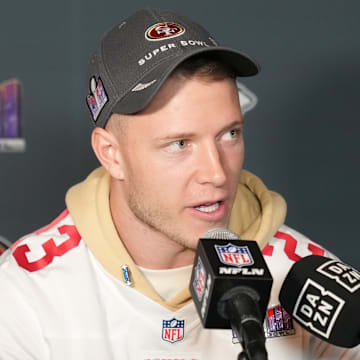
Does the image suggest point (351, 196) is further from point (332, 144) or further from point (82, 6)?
point (82, 6)

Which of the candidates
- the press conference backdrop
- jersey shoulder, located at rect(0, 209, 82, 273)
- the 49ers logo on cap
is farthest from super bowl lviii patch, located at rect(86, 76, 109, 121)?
the press conference backdrop

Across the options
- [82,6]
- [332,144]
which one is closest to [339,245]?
[332,144]

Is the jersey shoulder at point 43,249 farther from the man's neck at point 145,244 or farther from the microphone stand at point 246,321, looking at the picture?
the microphone stand at point 246,321

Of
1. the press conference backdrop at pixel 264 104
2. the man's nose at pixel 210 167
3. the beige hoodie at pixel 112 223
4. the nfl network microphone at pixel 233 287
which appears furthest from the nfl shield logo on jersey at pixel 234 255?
the press conference backdrop at pixel 264 104

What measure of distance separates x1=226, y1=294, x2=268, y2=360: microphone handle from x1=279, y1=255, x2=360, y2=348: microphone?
0.69 feet

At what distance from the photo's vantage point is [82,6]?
6.73 feet

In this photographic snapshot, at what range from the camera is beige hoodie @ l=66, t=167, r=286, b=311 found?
1333 mm

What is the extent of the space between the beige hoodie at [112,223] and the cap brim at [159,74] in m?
0.23

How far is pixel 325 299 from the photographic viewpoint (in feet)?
3.26

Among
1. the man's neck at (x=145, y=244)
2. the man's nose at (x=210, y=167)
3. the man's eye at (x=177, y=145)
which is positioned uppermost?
the man's eye at (x=177, y=145)

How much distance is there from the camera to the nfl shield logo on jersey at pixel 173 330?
1325 millimetres

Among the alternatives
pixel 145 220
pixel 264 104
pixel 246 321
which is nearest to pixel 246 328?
pixel 246 321

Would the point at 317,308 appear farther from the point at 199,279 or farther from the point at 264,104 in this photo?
the point at 264,104

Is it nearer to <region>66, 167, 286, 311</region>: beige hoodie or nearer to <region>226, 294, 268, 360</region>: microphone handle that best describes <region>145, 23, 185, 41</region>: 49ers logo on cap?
<region>66, 167, 286, 311</region>: beige hoodie
